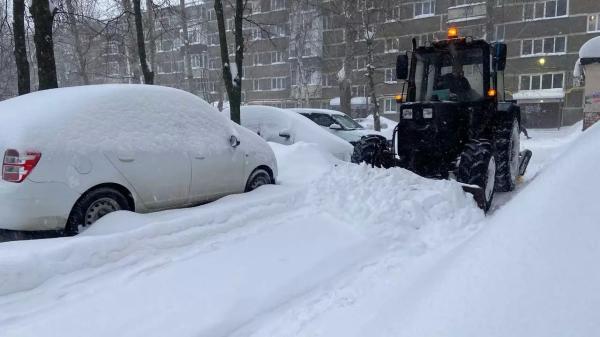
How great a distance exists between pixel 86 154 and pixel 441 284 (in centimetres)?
372

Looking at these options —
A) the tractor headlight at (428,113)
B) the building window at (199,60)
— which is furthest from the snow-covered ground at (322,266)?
the building window at (199,60)

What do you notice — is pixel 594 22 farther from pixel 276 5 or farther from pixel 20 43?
pixel 20 43

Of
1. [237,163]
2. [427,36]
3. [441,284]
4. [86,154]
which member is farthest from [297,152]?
[427,36]

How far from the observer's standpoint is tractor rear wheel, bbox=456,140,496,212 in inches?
216

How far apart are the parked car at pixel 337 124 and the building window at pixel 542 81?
79.7ft

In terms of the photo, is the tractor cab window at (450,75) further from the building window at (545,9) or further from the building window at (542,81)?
the building window at (542,81)

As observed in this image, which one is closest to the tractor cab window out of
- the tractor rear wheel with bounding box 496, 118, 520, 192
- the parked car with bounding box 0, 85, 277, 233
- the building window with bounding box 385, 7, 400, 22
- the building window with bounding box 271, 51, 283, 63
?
the tractor rear wheel with bounding box 496, 118, 520, 192

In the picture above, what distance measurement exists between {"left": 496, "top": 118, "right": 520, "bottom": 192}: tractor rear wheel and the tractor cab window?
687 millimetres

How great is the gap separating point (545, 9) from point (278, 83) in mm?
22912

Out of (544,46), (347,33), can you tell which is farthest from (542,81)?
(347,33)

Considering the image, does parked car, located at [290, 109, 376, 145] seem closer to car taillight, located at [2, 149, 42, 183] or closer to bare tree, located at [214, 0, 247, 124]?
bare tree, located at [214, 0, 247, 124]

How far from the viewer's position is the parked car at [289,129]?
10.5 meters

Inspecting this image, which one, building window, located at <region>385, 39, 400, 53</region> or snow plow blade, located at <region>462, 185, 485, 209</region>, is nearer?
snow plow blade, located at <region>462, 185, 485, 209</region>

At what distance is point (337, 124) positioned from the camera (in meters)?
12.8
